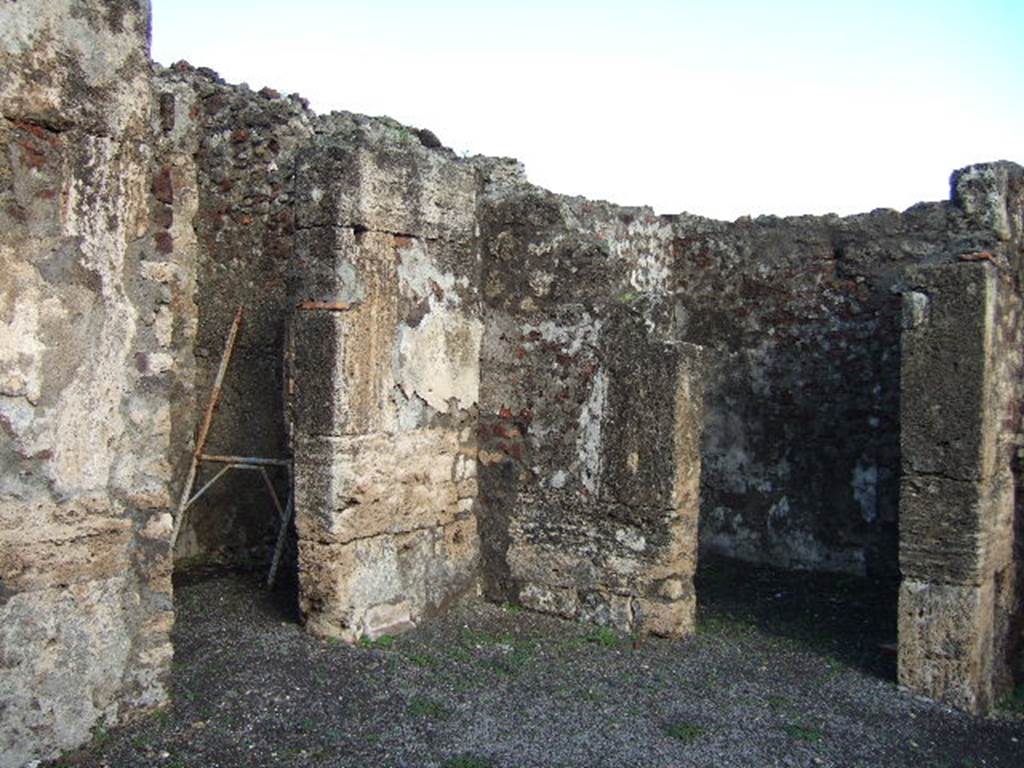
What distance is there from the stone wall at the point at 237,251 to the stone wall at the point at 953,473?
170 inches

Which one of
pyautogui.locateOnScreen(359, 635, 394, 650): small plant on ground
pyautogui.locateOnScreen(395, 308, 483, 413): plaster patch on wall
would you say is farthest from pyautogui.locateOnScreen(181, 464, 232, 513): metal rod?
pyautogui.locateOnScreen(359, 635, 394, 650): small plant on ground

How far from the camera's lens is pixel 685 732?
464cm

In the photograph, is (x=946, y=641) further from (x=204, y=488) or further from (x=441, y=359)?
(x=204, y=488)

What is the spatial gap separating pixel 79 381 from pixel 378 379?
203 cm

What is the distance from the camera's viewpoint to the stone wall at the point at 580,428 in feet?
19.4

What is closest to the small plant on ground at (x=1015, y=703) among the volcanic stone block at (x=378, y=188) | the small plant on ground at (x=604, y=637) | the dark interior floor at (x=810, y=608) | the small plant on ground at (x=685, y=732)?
the dark interior floor at (x=810, y=608)

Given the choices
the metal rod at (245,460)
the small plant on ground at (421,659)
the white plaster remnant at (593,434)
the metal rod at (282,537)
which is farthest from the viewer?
the metal rod at (245,460)

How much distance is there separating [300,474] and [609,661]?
6.64 feet

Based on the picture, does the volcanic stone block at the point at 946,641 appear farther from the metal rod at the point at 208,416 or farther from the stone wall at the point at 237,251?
the metal rod at the point at 208,416

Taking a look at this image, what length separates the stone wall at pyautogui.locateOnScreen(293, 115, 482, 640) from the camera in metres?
5.57

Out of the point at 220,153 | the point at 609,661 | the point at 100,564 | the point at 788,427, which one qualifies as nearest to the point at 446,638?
the point at 609,661

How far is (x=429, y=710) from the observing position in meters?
4.73

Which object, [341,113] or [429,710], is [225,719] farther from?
[341,113]

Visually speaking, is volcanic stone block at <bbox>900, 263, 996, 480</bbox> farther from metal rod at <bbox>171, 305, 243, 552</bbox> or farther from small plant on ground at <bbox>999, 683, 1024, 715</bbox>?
metal rod at <bbox>171, 305, 243, 552</bbox>
